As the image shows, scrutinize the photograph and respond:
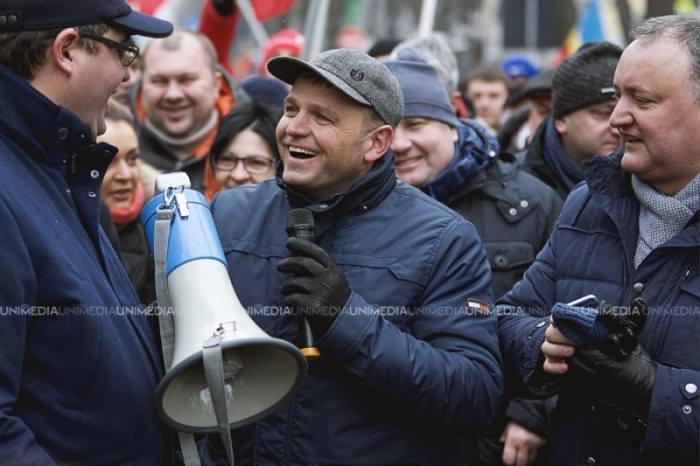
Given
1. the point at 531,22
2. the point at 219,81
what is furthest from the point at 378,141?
the point at 531,22

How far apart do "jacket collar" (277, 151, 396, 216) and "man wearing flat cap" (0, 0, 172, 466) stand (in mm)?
630

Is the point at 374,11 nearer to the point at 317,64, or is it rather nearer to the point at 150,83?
the point at 150,83

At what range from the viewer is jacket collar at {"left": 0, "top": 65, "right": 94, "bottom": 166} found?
2.78m

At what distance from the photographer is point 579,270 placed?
3.42 meters

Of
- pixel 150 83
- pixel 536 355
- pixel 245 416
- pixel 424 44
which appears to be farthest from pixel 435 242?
pixel 150 83

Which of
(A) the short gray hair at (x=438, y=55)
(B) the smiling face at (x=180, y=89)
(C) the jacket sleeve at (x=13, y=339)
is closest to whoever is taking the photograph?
(C) the jacket sleeve at (x=13, y=339)

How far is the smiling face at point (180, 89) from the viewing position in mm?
6168

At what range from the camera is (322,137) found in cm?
333

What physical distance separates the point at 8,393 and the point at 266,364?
0.71 meters

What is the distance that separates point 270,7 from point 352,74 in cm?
641

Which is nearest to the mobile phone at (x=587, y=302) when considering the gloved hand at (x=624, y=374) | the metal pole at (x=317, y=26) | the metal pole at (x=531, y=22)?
the gloved hand at (x=624, y=374)

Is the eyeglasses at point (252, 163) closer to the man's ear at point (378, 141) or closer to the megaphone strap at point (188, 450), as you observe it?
the man's ear at point (378, 141)

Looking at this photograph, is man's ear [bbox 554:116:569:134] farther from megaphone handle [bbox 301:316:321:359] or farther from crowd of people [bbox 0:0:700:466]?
megaphone handle [bbox 301:316:321:359]

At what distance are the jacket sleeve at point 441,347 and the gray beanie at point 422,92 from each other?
143 centimetres
